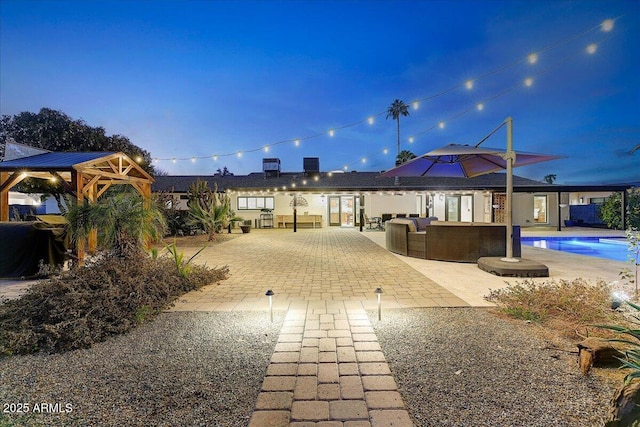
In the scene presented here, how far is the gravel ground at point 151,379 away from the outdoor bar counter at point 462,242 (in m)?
5.45

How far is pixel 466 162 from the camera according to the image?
810cm

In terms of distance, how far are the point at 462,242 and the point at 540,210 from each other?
14.9m

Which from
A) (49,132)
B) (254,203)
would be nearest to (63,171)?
(254,203)

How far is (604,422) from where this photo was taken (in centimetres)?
171

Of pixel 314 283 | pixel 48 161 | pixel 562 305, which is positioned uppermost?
pixel 48 161

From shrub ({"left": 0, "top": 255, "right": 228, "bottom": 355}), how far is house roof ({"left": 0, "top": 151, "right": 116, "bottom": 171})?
3.71m

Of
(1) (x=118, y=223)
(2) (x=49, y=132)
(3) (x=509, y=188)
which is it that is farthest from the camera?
(2) (x=49, y=132)

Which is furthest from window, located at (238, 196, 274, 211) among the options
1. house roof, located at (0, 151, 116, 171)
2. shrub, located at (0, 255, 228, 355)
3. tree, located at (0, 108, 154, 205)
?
shrub, located at (0, 255, 228, 355)

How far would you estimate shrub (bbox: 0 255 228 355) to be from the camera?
2814 mm

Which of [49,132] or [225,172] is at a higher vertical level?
[225,172]

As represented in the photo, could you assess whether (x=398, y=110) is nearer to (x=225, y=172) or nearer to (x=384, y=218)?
(x=384, y=218)

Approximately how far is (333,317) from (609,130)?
3871 cm

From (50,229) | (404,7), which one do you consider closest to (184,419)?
(50,229)

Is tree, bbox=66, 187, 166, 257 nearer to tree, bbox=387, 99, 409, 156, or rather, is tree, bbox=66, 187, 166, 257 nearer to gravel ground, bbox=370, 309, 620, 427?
gravel ground, bbox=370, 309, 620, 427
